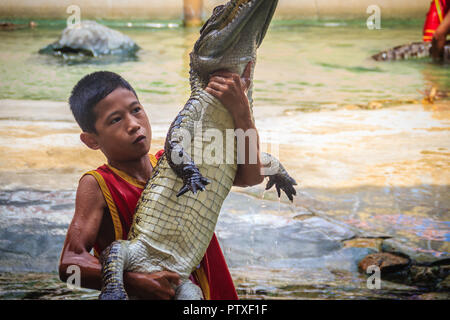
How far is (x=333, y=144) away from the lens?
4.02m

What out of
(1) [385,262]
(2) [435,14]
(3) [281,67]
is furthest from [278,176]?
(2) [435,14]

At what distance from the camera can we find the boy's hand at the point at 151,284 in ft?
4.41

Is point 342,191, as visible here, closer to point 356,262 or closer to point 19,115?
point 356,262

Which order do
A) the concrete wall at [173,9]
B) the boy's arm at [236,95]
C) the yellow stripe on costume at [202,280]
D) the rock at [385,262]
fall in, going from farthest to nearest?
the concrete wall at [173,9], the rock at [385,262], the yellow stripe on costume at [202,280], the boy's arm at [236,95]

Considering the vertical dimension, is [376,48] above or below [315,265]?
above

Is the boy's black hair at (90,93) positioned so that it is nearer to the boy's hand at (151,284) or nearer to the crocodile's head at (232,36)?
the crocodile's head at (232,36)

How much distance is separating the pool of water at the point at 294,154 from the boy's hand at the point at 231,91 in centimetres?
108

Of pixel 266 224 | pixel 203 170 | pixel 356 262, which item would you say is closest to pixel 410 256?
pixel 356 262

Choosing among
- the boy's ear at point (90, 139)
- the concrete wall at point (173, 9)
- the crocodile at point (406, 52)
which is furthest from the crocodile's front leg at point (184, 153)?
the crocodile at point (406, 52)

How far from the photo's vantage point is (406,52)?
655 cm

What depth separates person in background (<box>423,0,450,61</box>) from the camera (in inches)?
231

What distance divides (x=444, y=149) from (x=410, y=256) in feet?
5.15

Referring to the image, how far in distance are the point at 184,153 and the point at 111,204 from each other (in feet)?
0.72

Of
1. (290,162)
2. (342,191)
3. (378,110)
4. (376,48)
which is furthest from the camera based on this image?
(376,48)
